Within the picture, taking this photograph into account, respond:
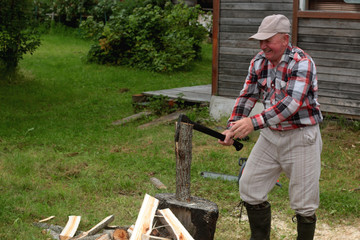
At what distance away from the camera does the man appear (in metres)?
3.92

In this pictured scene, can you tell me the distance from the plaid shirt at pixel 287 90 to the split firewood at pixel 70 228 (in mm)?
1763

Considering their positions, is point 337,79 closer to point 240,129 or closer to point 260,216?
point 260,216

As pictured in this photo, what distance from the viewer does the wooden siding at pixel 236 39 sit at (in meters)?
9.70

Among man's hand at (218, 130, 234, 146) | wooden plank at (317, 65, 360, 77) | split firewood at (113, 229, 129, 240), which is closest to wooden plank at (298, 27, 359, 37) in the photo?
wooden plank at (317, 65, 360, 77)

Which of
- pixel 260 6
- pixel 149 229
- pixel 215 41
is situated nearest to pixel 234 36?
pixel 215 41

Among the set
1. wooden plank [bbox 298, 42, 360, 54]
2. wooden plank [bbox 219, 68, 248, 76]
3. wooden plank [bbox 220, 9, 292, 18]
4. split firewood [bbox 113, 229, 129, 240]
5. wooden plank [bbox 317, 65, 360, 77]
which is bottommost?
Answer: split firewood [bbox 113, 229, 129, 240]

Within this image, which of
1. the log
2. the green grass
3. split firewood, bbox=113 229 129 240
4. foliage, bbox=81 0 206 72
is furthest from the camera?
foliage, bbox=81 0 206 72

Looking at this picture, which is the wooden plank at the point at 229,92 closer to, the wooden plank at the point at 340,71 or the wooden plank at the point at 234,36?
the wooden plank at the point at 234,36

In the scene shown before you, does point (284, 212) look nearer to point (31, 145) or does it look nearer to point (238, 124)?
point (238, 124)

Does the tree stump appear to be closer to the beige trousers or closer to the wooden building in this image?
the beige trousers

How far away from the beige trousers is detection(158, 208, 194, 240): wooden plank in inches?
27.1

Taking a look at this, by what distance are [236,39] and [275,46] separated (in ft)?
20.3

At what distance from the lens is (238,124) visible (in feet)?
13.1

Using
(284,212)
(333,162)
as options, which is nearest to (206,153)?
(333,162)
